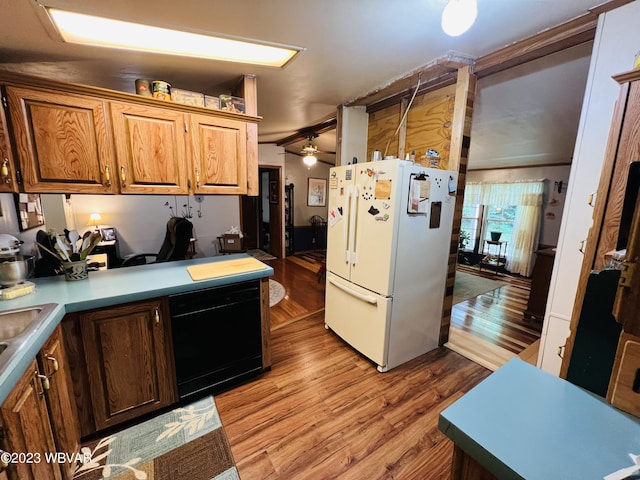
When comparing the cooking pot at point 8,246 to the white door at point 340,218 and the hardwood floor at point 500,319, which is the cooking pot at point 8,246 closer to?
the white door at point 340,218

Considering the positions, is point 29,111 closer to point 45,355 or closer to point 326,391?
point 45,355

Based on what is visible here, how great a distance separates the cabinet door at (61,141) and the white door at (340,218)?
5.53 ft

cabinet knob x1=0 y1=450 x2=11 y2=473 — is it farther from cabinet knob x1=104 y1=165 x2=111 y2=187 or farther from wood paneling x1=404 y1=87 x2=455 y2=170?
wood paneling x1=404 y1=87 x2=455 y2=170

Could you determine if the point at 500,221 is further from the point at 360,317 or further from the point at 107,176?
the point at 107,176

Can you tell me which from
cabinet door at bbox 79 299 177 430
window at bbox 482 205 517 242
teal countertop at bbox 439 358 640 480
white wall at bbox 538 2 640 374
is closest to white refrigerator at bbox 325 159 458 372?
white wall at bbox 538 2 640 374

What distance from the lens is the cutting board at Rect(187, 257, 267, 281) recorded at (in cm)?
173

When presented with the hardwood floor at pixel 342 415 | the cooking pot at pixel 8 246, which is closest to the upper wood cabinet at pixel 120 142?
the cooking pot at pixel 8 246

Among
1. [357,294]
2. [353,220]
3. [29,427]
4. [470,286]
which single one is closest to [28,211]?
[29,427]

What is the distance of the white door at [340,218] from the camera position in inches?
89.0

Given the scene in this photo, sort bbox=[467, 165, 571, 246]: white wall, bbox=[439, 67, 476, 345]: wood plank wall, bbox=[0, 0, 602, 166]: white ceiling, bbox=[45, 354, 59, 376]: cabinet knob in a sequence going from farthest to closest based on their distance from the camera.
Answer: bbox=[467, 165, 571, 246]: white wall
bbox=[439, 67, 476, 345]: wood plank wall
bbox=[0, 0, 602, 166]: white ceiling
bbox=[45, 354, 59, 376]: cabinet knob

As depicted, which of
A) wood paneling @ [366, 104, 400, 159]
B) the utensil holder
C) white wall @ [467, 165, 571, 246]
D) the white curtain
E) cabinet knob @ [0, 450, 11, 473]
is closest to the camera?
cabinet knob @ [0, 450, 11, 473]

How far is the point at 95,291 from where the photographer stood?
1.44m

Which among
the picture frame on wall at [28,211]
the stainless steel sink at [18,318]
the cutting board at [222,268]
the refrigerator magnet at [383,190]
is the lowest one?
the stainless steel sink at [18,318]

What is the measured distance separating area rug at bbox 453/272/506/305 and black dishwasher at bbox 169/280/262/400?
3.11 meters
